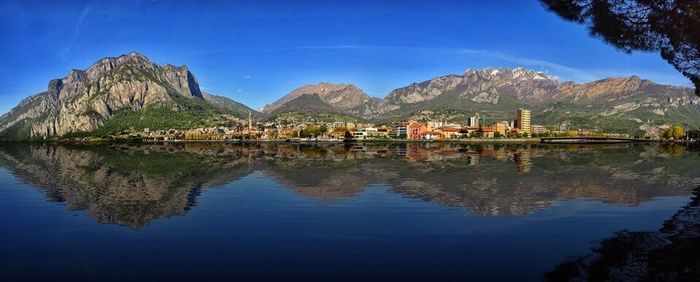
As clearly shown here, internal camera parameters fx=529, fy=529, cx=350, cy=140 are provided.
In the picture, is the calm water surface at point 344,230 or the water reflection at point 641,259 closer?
the water reflection at point 641,259

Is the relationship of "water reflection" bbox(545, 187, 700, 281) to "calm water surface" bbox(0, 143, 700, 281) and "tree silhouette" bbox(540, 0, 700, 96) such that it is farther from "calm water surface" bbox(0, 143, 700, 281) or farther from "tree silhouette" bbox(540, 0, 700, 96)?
"tree silhouette" bbox(540, 0, 700, 96)

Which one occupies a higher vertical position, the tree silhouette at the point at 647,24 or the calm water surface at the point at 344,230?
the tree silhouette at the point at 647,24

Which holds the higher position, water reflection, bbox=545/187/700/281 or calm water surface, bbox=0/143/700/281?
water reflection, bbox=545/187/700/281

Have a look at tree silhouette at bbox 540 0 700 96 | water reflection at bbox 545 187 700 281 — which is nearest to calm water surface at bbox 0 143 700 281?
water reflection at bbox 545 187 700 281

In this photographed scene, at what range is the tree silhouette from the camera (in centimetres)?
2056

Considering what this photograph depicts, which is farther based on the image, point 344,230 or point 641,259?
point 344,230

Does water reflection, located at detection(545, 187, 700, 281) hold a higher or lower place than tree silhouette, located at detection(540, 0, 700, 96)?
lower

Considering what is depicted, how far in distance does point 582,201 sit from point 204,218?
72.2 feet

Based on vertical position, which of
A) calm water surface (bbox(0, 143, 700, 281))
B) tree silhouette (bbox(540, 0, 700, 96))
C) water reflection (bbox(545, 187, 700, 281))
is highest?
tree silhouette (bbox(540, 0, 700, 96))

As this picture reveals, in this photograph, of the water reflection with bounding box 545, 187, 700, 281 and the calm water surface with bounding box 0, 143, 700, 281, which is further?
the calm water surface with bounding box 0, 143, 700, 281

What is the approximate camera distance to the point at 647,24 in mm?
21984

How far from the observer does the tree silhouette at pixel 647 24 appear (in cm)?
2056

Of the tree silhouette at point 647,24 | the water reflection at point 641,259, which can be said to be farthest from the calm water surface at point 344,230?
the tree silhouette at point 647,24

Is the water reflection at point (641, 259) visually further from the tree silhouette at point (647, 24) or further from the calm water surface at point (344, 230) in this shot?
the tree silhouette at point (647, 24)
